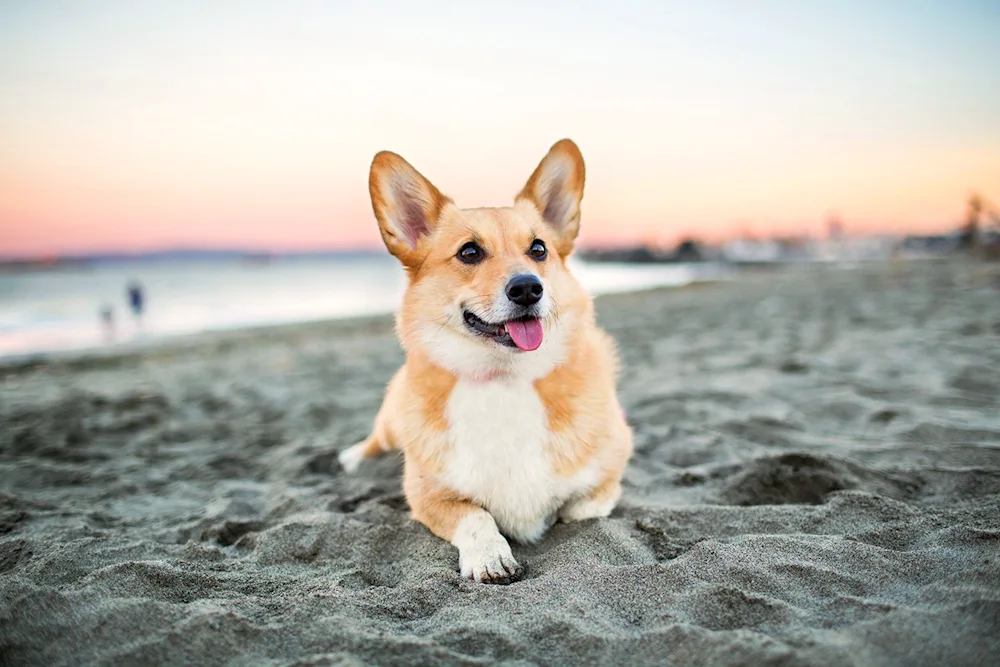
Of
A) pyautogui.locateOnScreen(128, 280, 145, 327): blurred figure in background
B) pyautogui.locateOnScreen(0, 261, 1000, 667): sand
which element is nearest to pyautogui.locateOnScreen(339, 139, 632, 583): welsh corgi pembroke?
pyautogui.locateOnScreen(0, 261, 1000, 667): sand

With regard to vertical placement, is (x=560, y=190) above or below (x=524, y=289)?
above

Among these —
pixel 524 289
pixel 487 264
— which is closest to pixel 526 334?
pixel 524 289

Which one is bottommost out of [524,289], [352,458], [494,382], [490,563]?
[352,458]

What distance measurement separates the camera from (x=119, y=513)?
288 centimetres

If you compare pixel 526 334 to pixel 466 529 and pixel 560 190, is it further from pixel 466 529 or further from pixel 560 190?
pixel 560 190

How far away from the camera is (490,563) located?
209 centimetres

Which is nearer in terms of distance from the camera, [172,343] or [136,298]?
[172,343]

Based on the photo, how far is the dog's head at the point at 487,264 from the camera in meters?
2.35

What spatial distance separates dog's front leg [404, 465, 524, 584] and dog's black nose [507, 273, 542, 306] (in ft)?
2.76

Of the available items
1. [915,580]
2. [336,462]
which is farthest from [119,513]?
[915,580]

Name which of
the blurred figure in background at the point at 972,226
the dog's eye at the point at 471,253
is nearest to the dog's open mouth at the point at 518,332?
the dog's eye at the point at 471,253

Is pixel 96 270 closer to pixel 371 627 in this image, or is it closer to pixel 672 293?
pixel 672 293

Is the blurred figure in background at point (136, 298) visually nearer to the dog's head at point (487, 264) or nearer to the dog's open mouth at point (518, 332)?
the dog's head at point (487, 264)

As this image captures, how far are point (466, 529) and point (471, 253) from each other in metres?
1.19
